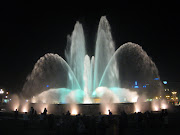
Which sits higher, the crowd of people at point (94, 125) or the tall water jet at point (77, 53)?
the tall water jet at point (77, 53)

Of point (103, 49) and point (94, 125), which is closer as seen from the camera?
point (94, 125)

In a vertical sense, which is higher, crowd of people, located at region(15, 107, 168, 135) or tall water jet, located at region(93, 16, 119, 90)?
tall water jet, located at region(93, 16, 119, 90)

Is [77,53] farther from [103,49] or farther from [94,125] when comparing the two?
[94,125]

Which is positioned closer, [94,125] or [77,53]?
[94,125]

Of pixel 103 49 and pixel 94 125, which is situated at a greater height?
pixel 103 49

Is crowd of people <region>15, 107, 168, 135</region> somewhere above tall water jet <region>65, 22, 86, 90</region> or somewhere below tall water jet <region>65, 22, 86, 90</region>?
below

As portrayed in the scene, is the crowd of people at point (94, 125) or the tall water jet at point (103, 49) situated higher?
the tall water jet at point (103, 49)

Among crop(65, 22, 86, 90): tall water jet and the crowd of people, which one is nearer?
the crowd of people

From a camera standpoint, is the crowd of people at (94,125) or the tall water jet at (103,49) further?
the tall water jet at (103,49)

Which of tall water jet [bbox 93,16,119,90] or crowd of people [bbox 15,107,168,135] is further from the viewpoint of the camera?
tall water jet [bbox 93,16,119,90]

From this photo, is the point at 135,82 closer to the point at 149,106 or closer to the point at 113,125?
the point at 149,106

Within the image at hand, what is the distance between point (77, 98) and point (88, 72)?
565 cm

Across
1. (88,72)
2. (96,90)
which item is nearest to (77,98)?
(96,90)

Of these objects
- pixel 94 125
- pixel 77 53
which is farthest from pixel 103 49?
pixel 94 125
